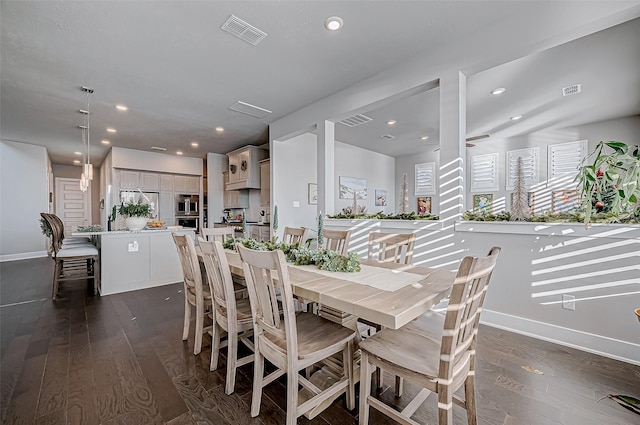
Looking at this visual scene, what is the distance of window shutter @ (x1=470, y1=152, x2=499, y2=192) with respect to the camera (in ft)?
21.1

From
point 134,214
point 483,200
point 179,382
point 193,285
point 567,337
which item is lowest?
point 179,382

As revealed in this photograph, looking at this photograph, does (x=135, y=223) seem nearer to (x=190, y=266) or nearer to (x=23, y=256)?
(x=190, y=266)

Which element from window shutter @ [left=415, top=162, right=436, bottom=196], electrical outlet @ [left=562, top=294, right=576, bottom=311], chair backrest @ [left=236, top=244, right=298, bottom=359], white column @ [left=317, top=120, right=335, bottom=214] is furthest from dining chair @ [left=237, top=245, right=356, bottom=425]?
window shutter @ [left=415, top=162, right=436, bottom=196]

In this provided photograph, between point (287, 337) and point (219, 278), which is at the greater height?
point (219, 278)

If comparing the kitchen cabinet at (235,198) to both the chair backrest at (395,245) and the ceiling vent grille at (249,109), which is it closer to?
the ceiling vent grille at (249,109)

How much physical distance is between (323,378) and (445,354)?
3.30 ft

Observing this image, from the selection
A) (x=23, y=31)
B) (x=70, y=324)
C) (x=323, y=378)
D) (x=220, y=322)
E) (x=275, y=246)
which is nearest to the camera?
(x=323, y=378)

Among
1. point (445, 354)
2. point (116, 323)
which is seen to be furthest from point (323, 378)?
point (116, 323)

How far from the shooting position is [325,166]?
13.7 ft

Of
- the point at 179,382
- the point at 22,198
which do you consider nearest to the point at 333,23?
the point at 179,382

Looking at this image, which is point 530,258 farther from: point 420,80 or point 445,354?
point 420,80

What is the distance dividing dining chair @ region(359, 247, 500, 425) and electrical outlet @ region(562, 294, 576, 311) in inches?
62.2

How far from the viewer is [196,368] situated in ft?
6.64

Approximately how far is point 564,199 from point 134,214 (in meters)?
8.08
